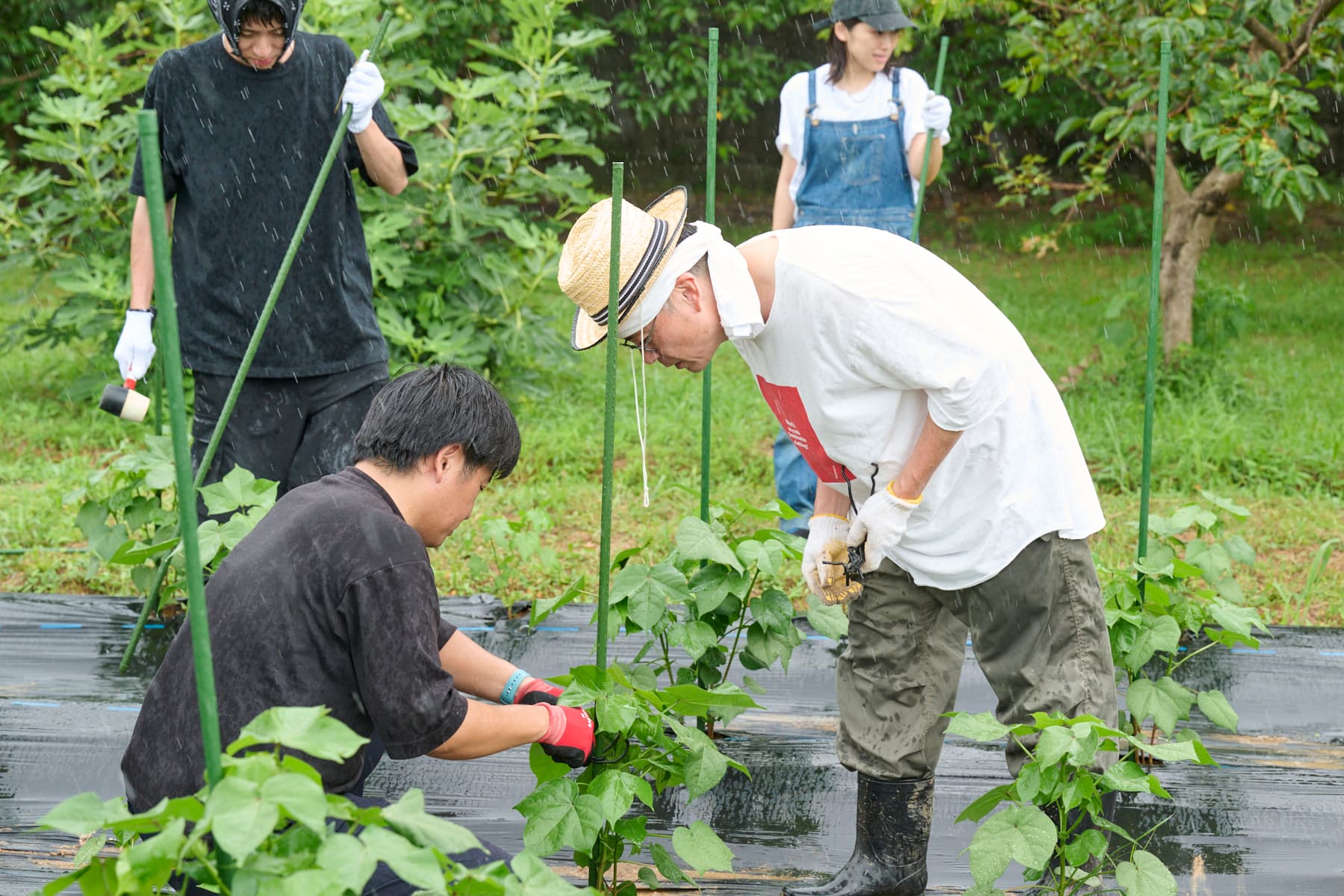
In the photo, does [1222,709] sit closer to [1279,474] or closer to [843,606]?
[843,606]

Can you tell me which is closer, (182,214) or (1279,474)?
(182,214)

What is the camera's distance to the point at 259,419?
3158 millimetres

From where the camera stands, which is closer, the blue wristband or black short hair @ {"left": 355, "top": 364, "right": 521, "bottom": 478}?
black short hair @ {"left": 355, "top": 364, "right": 521, "bottom": 478}

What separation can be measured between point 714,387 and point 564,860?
395 cm

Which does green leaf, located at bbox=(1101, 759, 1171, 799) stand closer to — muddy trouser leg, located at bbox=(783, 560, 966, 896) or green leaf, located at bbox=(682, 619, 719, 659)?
muddy trouser leg, located at bbox=(783, 560, 966, 896)

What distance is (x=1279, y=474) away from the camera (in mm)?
5004

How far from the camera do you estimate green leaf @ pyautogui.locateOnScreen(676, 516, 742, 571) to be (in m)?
2.45

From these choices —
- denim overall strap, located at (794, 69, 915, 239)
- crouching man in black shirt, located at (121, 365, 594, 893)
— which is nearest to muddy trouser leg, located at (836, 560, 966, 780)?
crouching man in black shirt, located at (121, 365, 594, 893)

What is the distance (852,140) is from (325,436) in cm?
202

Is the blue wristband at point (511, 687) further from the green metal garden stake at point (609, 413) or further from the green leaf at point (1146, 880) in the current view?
the green leaf at point (1146, 880)

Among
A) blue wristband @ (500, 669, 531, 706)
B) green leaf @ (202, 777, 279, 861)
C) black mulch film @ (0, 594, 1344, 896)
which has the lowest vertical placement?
black mulch film @ (0, 594, 1344, 896)

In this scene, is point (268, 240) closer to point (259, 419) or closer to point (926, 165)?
point (259, 419)

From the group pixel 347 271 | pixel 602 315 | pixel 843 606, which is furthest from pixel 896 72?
pixel 602 315

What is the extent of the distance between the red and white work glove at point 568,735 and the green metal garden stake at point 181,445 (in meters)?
0.65
